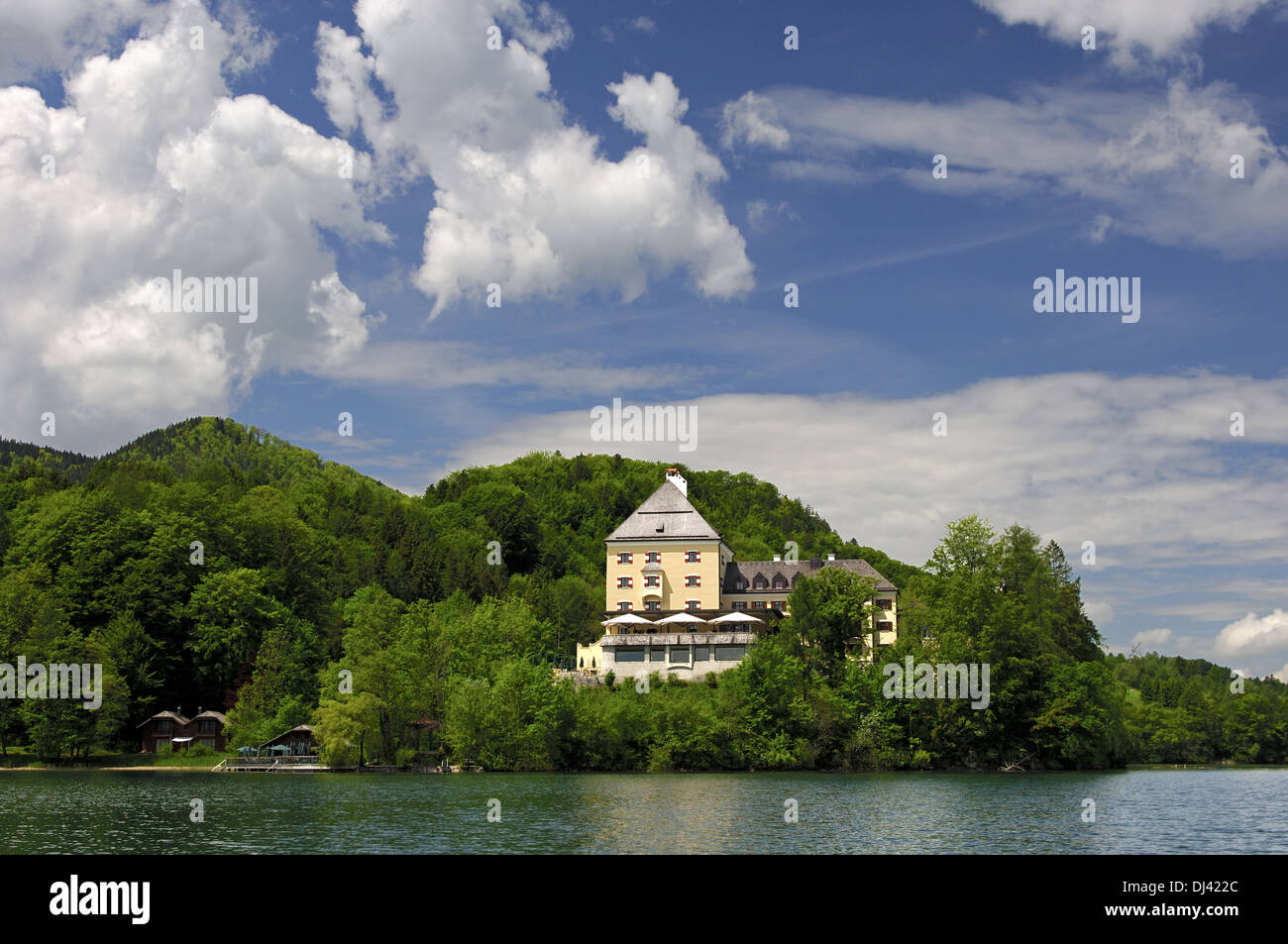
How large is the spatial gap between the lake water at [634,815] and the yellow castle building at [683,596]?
55.0 feet

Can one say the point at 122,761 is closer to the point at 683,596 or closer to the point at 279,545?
the point at 279,545

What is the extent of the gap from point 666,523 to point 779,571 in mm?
10967

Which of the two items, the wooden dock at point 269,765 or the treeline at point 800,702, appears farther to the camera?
the wooden dock at point 269,765

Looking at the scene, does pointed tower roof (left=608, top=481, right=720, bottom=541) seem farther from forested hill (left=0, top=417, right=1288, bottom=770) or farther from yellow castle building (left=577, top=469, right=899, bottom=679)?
forested hill (left=0, top=417, right=1288, bottom=770)

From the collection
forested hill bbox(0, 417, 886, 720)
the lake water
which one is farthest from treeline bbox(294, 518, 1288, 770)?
forested hill bbox(0, 417, 886, 720)

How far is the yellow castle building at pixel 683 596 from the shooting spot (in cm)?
6981

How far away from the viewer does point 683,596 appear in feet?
273

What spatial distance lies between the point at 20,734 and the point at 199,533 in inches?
658

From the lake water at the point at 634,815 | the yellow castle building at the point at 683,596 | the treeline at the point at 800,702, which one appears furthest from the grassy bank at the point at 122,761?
Answer: the yellow castle building at the point at 683,596

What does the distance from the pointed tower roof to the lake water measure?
105ft

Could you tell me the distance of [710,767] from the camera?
200 ft

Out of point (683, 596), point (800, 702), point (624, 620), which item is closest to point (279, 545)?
point (624, 620)

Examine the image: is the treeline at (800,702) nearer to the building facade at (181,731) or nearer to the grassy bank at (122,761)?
the grassy bank at (122,761)
